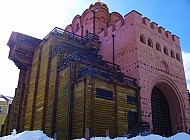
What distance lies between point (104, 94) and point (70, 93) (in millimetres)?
2355

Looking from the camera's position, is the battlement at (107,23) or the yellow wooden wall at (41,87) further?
the battlement at (107,23)

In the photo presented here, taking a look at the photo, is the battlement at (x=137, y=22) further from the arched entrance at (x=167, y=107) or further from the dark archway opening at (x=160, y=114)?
the dark archway opening at (x=160, y=114)

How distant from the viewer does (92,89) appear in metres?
13.8

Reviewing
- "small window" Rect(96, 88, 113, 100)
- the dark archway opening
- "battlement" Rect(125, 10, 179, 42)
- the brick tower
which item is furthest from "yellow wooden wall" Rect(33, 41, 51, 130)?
the dark archway opening

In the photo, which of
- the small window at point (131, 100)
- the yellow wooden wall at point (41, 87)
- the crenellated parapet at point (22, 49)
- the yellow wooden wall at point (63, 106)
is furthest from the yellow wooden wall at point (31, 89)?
the small window at point (131, 100)

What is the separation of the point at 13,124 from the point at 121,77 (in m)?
12.4

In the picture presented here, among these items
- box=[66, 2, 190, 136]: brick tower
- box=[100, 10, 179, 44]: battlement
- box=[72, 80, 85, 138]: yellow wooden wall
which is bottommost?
box=[72, 80, 85, 138]: yellow wooden wall

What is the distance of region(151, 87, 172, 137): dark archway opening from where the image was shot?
18500 mm

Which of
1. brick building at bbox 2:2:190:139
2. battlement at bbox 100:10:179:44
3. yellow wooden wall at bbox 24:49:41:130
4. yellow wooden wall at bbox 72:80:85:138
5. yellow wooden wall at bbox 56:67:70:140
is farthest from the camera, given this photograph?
battlement at bbox 100:10:179:44

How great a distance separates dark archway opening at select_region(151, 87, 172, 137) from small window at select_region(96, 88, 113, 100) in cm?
603

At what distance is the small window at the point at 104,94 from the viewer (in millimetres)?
14048

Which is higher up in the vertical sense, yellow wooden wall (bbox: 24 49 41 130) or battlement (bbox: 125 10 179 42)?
battlement (bbox: 125 10 179 42)

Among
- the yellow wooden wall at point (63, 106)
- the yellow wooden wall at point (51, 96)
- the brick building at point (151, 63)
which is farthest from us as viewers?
the brick building at point (151, 63)

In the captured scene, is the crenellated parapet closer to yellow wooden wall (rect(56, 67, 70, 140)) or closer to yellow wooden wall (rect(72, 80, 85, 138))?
yellow wooden wall (rect(56, 67, 70, 140))
